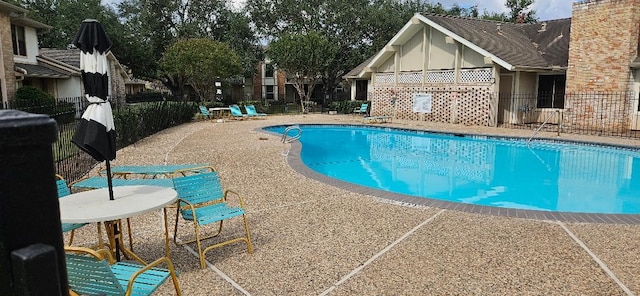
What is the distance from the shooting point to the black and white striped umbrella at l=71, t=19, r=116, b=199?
14.6 ft

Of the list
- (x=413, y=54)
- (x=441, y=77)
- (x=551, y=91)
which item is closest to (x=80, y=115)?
(x=441, y=77)

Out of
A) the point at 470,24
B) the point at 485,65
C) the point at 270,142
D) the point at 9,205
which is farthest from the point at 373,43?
the point at 9,205

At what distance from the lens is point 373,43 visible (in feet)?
129

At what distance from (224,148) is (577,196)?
982 centimetres

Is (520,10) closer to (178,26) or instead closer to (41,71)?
(178,26)

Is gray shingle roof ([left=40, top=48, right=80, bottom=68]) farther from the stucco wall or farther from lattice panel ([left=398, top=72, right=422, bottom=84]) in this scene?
the stucco wall

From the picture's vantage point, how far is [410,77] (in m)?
25.5

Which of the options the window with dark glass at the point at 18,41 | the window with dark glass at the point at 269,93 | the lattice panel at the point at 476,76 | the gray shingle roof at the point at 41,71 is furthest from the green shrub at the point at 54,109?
the window with dark glass at the point at 269,93

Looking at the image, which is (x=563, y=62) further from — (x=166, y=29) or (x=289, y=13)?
(x=166, y=29)

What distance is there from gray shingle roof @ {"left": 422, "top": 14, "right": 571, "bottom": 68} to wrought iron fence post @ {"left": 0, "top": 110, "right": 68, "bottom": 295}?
21672 mm

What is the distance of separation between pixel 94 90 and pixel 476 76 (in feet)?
67.1

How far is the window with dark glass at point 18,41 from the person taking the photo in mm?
22234

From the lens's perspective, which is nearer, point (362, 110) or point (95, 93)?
point (95, 93)

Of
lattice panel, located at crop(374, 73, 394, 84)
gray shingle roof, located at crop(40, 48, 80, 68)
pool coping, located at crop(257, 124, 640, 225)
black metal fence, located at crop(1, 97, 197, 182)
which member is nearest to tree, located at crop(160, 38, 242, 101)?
black metal fence, located at crop(1, 97, 197, 182)
